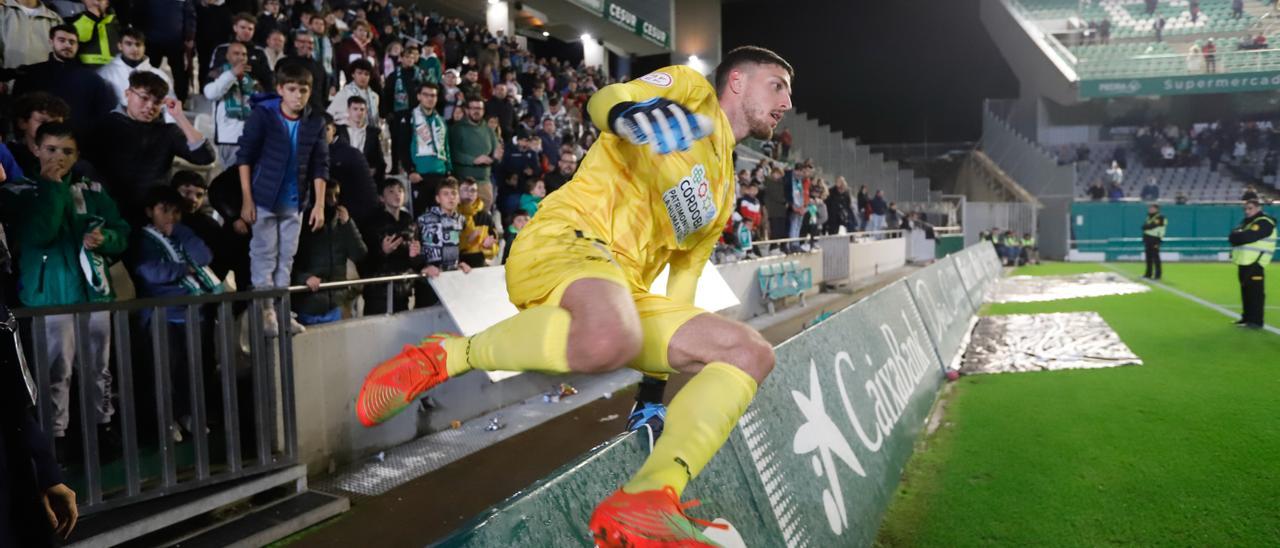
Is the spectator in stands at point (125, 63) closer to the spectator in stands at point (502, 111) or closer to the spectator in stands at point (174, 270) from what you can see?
the spectator in stands at point (174, 270)

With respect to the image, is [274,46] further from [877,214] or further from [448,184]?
[877,214]

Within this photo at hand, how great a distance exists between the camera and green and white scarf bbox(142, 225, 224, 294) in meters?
4.97

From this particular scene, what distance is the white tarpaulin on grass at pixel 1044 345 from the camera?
8.41 meters

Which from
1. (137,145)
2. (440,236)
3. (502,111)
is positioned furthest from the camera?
(502,111)

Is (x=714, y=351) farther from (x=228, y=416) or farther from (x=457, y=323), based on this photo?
(x=457, y=323)

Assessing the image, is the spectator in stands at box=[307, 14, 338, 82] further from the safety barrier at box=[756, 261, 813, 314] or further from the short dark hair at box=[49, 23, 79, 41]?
the safety barrier at box=[756, 261, 813, 314]

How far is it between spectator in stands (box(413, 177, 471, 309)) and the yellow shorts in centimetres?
450

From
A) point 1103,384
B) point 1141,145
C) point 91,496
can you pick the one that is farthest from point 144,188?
point 1141,145

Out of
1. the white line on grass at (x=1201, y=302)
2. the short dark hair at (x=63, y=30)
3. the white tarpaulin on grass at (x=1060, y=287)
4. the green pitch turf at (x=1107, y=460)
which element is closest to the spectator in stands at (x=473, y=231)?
the short dark hair at (x=63, y=30)

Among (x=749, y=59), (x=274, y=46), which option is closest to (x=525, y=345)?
(x=749, y=59)

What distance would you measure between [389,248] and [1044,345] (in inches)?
300

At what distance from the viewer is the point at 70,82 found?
5477mm

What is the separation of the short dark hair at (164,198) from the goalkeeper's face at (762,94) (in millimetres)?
3934

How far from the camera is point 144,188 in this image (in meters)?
5.28
